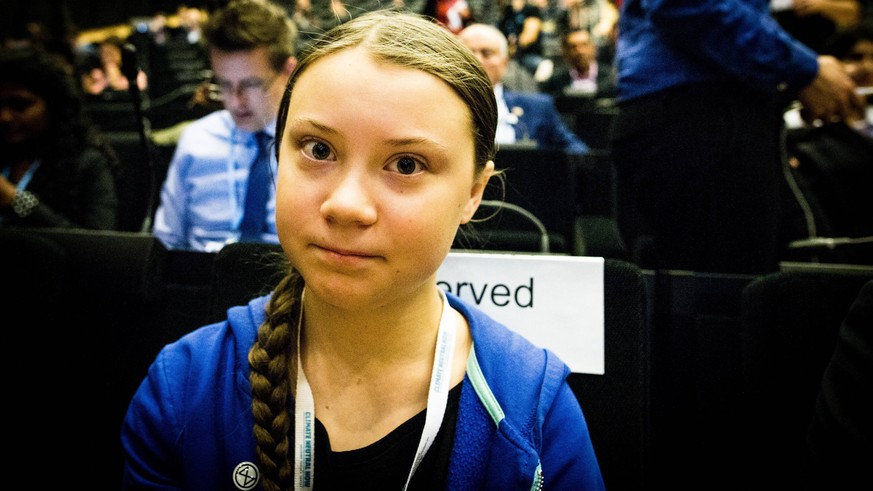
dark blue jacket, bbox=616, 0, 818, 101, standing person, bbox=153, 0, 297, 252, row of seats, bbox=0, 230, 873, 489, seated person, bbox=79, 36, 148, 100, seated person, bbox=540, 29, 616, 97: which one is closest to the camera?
row of seats, bbox=0, 230, 873, 489

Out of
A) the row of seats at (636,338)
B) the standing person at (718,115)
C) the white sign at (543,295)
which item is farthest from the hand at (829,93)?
the white sign at (543,295)

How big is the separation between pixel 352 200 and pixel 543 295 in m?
0.48

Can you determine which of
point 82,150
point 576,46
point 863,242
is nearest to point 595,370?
point 863,242

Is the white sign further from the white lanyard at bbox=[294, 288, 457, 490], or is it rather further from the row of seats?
the white lanyard at bbox=[294, 288, 457, 490]

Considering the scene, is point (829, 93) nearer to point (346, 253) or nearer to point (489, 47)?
point (346, 253)

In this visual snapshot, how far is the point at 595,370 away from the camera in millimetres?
930

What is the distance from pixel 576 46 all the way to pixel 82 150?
405cm

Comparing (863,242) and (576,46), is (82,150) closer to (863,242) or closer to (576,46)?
(863,242)

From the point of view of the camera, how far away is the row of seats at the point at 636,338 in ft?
3.04

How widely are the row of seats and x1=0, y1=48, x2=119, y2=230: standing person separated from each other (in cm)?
80

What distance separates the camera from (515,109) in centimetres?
308

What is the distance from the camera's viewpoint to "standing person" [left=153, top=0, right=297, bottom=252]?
1.62 m

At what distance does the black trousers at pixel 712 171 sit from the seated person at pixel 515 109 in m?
1.36

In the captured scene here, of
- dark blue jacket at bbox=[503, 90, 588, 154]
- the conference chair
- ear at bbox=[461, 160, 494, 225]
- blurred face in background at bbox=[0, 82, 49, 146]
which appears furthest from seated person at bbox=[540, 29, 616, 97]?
ear at bbox=[461, 160, 494, 225]
